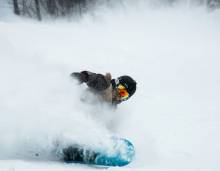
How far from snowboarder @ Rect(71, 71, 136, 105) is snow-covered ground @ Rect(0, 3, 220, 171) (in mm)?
197

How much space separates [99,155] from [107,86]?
1.24m

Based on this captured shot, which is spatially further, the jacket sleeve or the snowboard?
the jacket sleeve

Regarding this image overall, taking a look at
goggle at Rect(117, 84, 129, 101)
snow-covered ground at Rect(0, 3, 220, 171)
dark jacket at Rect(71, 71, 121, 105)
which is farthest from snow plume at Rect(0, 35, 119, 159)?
goggle at Rect(117, 84, 129, 101)

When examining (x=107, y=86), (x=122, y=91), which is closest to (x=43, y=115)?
(x=107, y=86)

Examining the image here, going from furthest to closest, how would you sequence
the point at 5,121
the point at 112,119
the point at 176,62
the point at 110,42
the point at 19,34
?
the point at 110,42, the point at 176,62, the point at 19,34, the point at 112,119, the point at 5,121

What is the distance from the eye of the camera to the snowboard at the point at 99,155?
5.36m

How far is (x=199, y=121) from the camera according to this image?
29.9 feet

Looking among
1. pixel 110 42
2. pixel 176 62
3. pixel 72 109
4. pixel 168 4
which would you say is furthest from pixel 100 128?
pixel 168 4

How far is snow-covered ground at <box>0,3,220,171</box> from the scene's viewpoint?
538 centimetres

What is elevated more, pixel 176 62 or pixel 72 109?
pixel 72 109

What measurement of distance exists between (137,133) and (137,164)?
1270 mm

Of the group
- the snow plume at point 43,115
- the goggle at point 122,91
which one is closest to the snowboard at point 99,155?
the snow plume at point 43,115

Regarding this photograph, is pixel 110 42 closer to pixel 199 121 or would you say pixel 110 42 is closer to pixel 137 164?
pixel 199 121

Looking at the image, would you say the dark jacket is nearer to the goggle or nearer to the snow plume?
the snow plume
